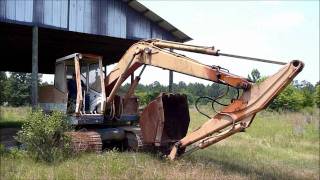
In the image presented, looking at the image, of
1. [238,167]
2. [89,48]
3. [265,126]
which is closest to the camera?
[238,167]

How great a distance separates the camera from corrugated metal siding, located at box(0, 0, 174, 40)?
1458 centimetres

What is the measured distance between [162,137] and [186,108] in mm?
1290

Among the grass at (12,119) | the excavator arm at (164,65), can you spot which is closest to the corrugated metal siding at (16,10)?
the excavator arm at (164,65)

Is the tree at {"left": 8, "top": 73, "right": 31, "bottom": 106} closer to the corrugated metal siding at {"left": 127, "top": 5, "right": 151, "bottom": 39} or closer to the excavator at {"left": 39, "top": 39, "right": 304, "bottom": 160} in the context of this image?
the corrugated metal siding at {"left": 127, "top": 5, "right": 151, "bottom": 39}

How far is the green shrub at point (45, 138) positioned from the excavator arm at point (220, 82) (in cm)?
264

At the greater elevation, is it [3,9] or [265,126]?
[3,9]

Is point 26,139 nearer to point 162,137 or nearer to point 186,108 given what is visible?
point 162,137

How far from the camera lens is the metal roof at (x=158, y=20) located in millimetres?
16750

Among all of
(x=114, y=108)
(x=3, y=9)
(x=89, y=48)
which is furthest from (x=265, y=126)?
(x=3, y=9)

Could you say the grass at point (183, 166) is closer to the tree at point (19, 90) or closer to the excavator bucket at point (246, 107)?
the excavator bucket at point (246, 107)

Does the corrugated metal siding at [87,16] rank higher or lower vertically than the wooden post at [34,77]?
higher

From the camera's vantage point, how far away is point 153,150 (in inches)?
510

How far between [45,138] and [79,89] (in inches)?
75.7

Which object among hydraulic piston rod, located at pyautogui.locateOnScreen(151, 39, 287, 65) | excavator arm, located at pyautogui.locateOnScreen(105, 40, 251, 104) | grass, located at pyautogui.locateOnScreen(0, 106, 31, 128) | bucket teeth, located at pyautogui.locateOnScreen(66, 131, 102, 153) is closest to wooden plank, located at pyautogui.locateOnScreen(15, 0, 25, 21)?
excavator arm, located at pyautogui.locateOnScreen(105, 40, 251, 104)
